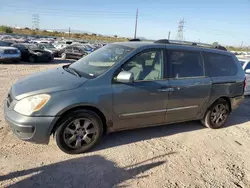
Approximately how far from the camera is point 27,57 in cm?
1545

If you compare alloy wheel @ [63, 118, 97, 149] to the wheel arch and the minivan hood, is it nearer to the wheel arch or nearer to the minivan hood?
the wheel arch

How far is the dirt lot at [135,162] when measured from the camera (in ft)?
9.24

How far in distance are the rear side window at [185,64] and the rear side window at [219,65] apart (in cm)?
20

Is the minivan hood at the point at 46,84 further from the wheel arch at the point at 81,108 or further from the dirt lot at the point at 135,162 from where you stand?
the dirt lot at the point at 135,162

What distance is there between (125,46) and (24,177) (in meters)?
2.59

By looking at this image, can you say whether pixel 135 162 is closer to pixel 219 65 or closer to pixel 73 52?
pixel 219 65

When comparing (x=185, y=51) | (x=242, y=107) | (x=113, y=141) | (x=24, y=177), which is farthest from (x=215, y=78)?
(x=24, y=177)

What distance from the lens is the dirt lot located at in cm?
282

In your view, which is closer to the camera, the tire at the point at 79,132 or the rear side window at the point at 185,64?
the tire at the point at 79,132

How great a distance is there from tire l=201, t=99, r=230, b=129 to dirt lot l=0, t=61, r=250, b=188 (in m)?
0.45

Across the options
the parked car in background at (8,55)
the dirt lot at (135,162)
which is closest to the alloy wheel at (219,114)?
the dirt lot at (135,162)

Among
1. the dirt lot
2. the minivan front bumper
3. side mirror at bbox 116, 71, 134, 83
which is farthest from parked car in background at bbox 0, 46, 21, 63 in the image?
side mirror at bbox 116, 71, 134, 83

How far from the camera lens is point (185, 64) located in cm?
413

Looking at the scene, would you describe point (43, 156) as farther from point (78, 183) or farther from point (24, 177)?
point (78, 183)
